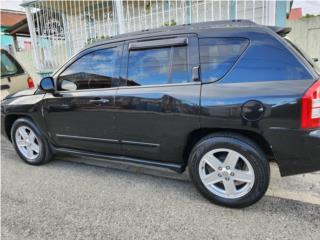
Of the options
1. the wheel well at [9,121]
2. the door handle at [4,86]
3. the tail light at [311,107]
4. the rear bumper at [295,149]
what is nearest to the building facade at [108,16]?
the door handle at [4,86]

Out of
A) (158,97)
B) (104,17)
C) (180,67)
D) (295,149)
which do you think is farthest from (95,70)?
(104,17)

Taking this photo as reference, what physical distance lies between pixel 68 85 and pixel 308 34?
14.2 ft

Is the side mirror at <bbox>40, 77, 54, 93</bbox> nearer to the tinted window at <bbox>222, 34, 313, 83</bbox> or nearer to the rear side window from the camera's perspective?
the tinted window at <bbox>222, 34, 313, 83</bbox>

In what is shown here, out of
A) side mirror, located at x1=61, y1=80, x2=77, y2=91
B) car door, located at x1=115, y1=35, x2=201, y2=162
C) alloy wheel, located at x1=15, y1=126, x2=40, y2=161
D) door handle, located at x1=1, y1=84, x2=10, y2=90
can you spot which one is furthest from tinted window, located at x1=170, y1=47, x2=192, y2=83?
door handle, located at x1=1, y1=84, x2=10, y2=90

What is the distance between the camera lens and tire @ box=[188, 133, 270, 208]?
2506mm

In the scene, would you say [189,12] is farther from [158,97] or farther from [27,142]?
[27,142]

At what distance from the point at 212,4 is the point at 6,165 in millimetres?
4695

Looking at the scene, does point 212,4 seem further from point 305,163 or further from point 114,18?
point 305,163

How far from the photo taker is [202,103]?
2.60 meters

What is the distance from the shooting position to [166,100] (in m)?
2.76

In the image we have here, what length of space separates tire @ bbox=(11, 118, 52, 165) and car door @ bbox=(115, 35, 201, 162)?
143 cm

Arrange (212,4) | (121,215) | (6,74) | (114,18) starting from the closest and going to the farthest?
1. (121,215)
2. (212,4)
3. (6,74)
4. (114,18)

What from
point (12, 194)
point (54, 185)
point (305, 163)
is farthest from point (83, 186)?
point (305, 163)

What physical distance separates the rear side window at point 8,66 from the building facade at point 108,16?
148 centimetres
